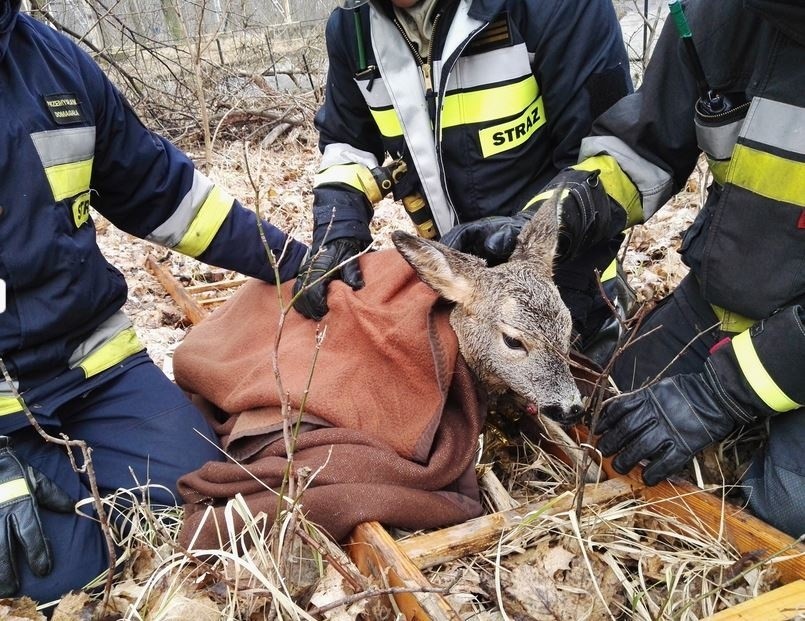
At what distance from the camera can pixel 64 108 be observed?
3.10 metres

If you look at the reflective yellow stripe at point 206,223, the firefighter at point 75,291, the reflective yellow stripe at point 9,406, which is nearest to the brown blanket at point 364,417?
the firefighter at point 75,291

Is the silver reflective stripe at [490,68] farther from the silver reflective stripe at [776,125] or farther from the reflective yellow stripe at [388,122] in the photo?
the silver reflective stripe at [776,125]

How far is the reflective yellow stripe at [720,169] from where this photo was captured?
9.88ft

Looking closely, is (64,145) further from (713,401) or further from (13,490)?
(713,401)

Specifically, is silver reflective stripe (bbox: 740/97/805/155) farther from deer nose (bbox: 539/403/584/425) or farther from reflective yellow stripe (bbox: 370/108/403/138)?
reflective yellow stripe (bbox: 370/108/403/138)

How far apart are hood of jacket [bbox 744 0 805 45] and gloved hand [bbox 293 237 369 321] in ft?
6.10

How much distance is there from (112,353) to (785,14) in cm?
333

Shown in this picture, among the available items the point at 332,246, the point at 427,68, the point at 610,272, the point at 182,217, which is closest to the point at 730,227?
the point at 610,272

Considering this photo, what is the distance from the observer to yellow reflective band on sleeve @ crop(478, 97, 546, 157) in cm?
390

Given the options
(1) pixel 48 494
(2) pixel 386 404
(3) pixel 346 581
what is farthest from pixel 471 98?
(1) pixel 48 494

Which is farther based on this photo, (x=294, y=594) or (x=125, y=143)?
(x=125, y=143)

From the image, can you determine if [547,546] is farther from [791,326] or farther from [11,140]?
[11,140]

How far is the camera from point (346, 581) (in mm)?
2326

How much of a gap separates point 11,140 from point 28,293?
0.67 metres
